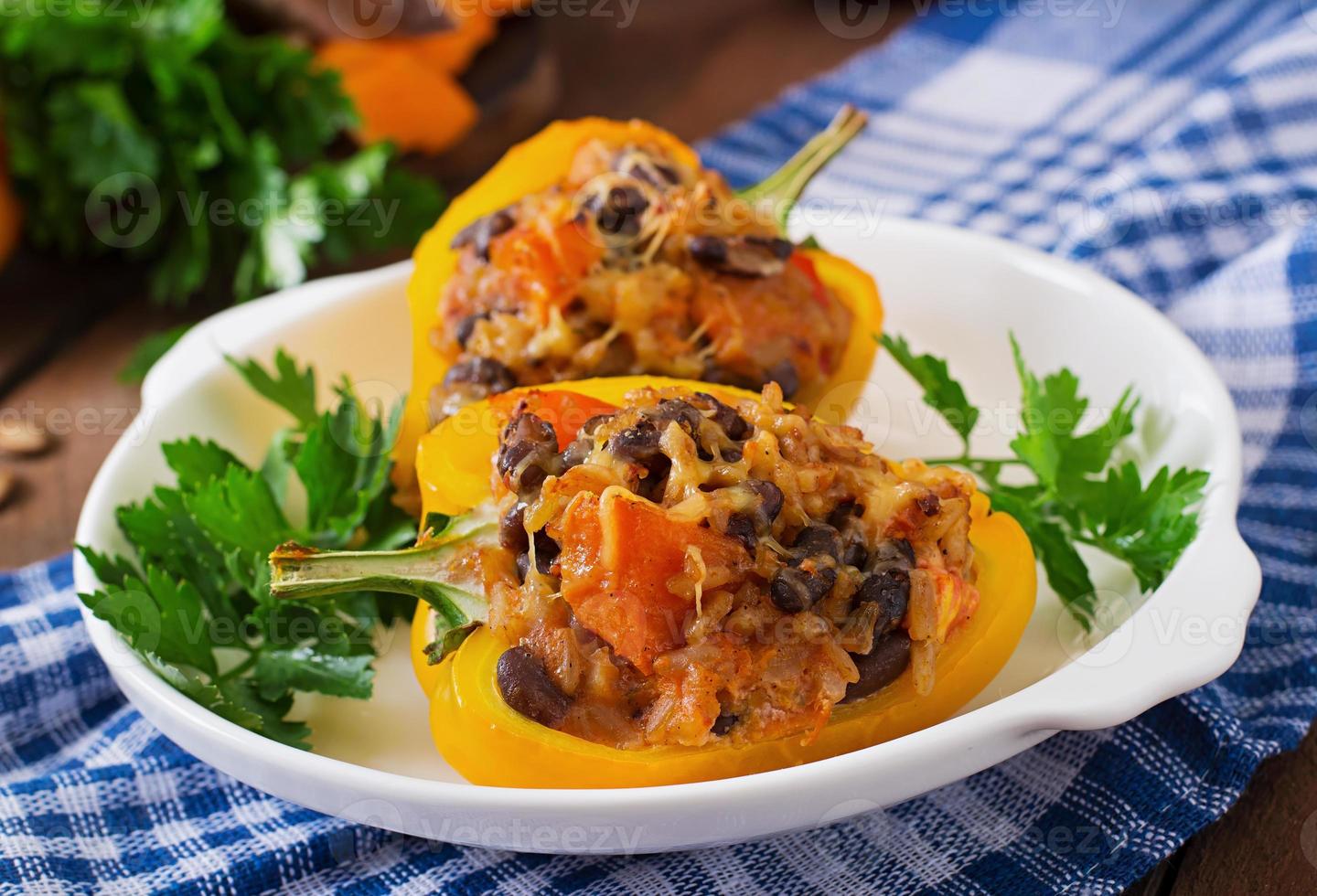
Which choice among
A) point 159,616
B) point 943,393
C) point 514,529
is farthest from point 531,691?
point 943,393

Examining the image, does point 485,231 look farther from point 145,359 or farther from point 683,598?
point 145,359

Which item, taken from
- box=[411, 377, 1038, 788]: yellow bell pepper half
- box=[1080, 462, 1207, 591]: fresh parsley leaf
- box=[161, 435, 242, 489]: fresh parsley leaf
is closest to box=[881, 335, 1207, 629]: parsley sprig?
box=[1080, 462, 1207, 591]: fresh parsley leaf

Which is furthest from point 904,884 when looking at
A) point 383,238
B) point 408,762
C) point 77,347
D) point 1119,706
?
point 77,347

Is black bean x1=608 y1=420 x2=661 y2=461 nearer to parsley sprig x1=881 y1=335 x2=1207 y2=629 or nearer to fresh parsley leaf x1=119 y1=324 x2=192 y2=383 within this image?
parsley sprig x1=881 y1=335 x2=1207 y2=629

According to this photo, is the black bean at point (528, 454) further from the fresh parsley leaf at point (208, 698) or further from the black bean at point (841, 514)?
the fresh parsley leaf at point (208, 698)

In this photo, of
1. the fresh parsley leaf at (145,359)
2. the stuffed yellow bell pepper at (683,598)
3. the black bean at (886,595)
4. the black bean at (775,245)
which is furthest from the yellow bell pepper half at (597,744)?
the fresh parsley leaf at (145,359)

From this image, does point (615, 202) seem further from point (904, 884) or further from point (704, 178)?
point (904, 884)
